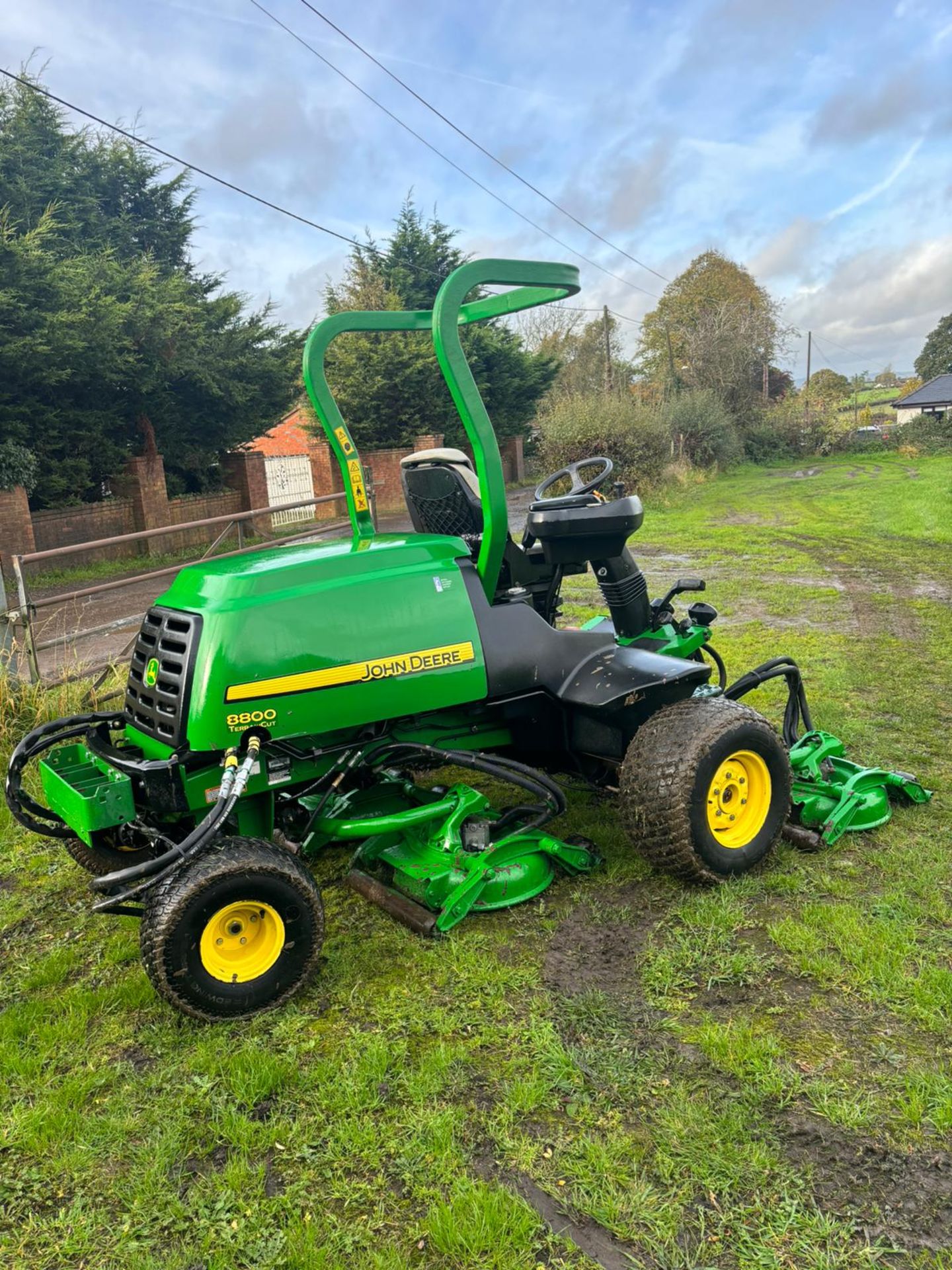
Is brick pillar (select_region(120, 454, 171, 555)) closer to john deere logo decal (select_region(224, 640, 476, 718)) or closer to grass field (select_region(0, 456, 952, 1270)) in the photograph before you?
grass field (select_region(0, 456, 952, 1270))

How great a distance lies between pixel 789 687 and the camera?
15.6 feet

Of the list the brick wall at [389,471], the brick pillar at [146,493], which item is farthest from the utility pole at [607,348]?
the brick pillar at [146,493]

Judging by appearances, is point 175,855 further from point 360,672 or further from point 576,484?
point 576,484

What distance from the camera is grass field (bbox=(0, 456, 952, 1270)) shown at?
7.15 feet

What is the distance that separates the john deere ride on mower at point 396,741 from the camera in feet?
10.0

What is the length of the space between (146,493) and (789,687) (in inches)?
567

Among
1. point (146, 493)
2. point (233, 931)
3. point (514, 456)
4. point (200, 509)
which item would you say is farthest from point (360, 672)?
point (514, 456)

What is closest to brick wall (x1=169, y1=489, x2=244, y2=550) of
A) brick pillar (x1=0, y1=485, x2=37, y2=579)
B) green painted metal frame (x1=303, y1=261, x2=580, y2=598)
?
brick pillar (x1=0, y1=485, x2=37, y2=579)

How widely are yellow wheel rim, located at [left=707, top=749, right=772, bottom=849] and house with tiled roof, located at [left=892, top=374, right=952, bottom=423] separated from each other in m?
63.5

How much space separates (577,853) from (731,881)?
63 cm

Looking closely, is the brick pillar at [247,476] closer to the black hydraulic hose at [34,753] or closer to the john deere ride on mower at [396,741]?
the john deere ride on mower at [396,741]

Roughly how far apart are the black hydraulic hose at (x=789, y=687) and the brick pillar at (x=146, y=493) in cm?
1363

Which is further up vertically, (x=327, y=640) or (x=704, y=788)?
(x=327, y=640)

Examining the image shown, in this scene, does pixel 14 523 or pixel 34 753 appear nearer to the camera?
pixel 34 753
